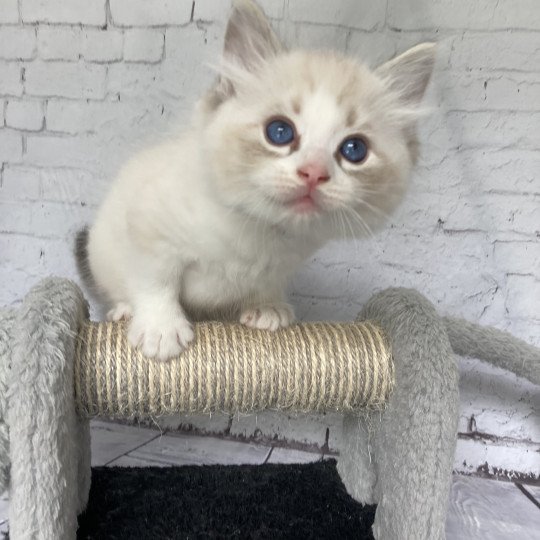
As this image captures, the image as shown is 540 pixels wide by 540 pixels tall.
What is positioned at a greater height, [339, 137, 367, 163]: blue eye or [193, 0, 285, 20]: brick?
[193, 0, 285, 20]: brick

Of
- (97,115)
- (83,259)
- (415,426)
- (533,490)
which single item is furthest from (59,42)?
(533,490)

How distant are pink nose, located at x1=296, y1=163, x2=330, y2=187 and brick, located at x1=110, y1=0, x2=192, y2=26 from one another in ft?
3.04

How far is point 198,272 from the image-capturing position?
1.08 m

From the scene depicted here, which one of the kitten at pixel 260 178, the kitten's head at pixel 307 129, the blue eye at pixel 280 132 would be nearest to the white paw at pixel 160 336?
the kitten at pixel 260 178

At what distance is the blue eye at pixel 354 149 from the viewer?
34.8 inches

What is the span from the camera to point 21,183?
165cm

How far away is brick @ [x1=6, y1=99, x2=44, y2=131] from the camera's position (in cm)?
161

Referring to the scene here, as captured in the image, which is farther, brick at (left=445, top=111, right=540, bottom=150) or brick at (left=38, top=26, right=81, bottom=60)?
brick at (left=38, top=26, right=81, bottom=60)

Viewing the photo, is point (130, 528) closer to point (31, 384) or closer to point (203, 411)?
point (203, 411)

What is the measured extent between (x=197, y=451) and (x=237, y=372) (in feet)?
2.34

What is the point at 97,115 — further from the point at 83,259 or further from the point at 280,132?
the point at 280,132

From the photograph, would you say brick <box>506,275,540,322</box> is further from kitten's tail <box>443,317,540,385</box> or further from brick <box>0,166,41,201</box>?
brick <box>0,166,41,201</box>

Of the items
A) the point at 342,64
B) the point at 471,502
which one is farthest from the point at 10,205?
the point at 471,502

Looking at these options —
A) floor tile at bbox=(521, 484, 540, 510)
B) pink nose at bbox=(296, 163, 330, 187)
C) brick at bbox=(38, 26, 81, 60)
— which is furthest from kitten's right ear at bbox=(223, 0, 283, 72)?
floor tile at bbox=(521, 484, 540, 510)
